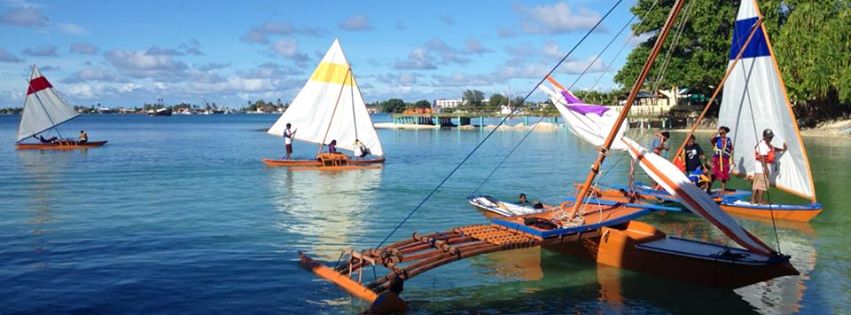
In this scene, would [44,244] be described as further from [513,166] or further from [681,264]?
[513,166]

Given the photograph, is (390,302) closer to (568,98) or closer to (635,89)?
(635,89)

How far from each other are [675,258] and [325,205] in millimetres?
13984

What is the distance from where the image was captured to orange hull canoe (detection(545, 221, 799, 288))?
12630 mm

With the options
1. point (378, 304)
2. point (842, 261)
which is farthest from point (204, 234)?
point (842, 261)

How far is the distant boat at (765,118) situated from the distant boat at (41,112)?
48.6m

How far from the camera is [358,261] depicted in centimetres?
1278

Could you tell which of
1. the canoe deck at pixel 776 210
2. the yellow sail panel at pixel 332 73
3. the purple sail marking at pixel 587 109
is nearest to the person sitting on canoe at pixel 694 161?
the canoe deck at pixel 776 210

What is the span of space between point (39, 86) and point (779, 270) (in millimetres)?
56411

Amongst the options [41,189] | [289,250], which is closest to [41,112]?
[41,189]

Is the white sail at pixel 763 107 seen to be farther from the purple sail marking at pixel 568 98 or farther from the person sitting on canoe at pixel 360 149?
the person sitting on canoe at pixel 360 149

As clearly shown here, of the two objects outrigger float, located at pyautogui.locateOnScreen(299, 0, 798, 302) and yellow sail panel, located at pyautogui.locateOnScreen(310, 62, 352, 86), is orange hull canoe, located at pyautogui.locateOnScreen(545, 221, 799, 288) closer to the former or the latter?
outrigger float, located at pyautogui.locateOnScreen(299, 0, 798, 302)

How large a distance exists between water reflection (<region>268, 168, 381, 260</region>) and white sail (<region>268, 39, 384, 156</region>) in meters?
3.25

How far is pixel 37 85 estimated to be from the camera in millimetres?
54625

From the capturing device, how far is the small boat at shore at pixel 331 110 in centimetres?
3878
